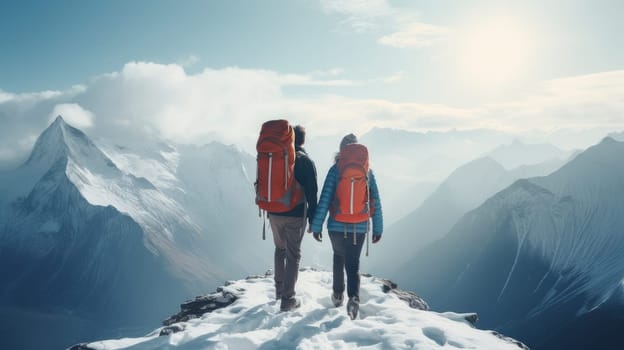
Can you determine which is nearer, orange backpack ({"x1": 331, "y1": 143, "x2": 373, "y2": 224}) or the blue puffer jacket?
orange backpack ({"x1": 331, "y1": 143, "x2": 373, "y2": 224})

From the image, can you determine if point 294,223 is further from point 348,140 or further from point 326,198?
point 348,140

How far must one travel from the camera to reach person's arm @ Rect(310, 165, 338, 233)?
12.1 metres

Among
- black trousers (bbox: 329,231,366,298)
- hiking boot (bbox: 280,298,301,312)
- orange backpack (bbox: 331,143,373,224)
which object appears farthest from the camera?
hiking boot (bbox: 280,298,301,312)

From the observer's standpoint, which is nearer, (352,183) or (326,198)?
(352,183)

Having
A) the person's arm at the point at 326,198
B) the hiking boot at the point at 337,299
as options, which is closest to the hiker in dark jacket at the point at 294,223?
the person's arm at the point at 326,198

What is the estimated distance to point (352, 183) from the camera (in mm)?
12070

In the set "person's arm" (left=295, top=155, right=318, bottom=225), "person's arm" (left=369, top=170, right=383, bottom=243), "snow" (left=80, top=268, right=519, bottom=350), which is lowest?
"snow" (left=80, top=268, right=519, bottom=350)

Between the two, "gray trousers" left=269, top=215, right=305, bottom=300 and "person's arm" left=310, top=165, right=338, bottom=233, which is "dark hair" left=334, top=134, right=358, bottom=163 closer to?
"person's arm" left=310, top=165, right=338, bottom=233

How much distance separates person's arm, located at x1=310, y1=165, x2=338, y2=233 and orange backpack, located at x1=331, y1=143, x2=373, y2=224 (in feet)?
0.69

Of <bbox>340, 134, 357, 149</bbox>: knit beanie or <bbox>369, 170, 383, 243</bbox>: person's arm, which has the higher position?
<bbox>340, 134, 357, 149</bbox>: knit beanie

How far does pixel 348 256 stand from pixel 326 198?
1.91 m

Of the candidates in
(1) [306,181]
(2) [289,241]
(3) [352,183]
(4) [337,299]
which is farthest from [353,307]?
(1) [306,181]

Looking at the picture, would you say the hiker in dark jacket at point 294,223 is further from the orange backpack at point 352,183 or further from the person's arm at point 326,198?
the orange backpack at point 352,183

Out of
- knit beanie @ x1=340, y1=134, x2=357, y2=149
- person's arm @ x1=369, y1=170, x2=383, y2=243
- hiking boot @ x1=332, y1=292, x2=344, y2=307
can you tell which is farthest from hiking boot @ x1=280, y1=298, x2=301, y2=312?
knit beanie @ x1=340, y1=134, x2=357, y2=149
